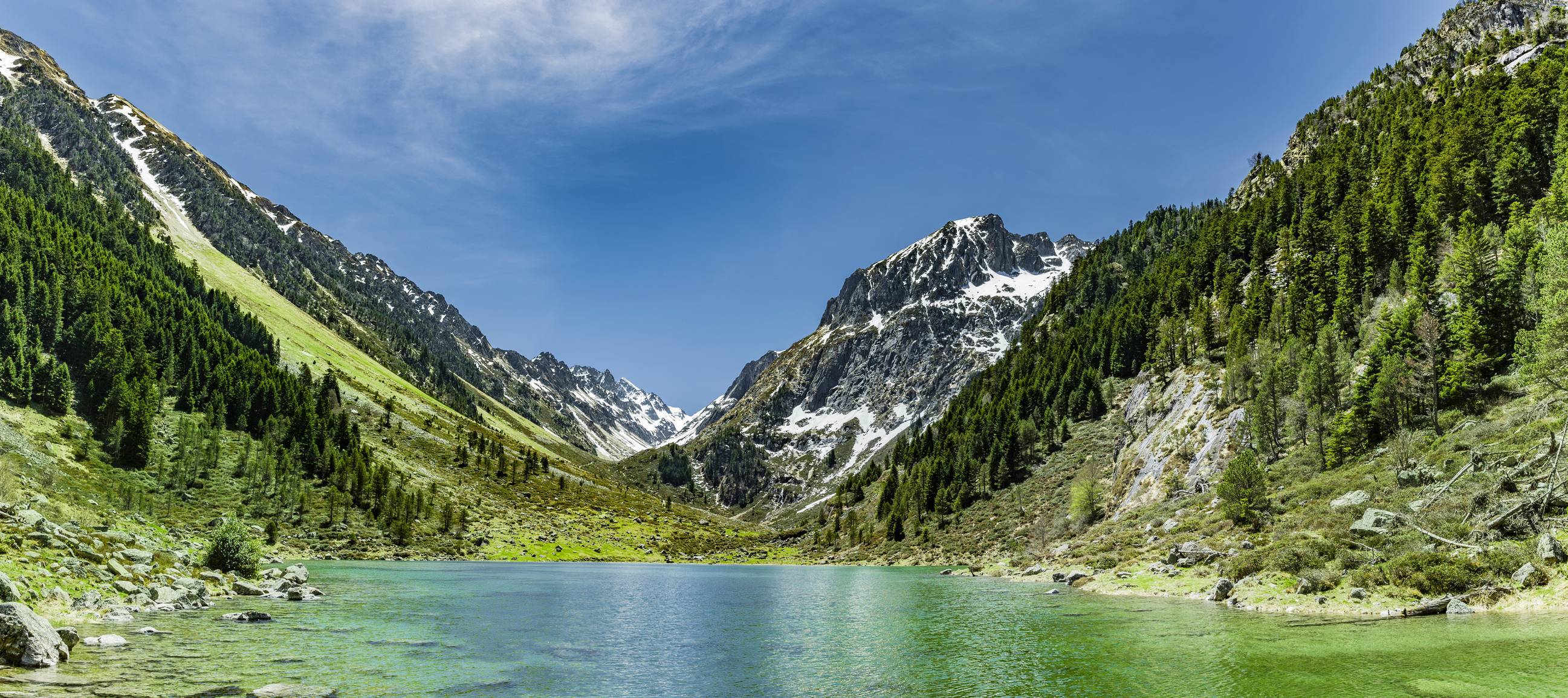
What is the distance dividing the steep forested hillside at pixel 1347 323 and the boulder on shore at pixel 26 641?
6124cm

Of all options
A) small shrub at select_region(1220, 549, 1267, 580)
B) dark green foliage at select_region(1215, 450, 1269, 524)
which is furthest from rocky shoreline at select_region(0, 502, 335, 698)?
dark green foliage at select_region(1215, 450, 1269, 524)

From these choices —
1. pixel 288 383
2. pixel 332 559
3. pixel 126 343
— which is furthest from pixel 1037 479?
pixel 126 343

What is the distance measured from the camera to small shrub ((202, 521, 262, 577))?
56.7 meters

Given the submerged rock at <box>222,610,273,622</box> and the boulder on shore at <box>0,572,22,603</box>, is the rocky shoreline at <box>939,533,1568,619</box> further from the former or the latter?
the boulder on shore at <box>0,572,22,603</box>

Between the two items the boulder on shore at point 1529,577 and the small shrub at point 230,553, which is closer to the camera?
the boulder on shore at point 1529,577

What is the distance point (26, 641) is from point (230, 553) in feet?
136

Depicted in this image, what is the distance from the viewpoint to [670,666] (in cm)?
3081

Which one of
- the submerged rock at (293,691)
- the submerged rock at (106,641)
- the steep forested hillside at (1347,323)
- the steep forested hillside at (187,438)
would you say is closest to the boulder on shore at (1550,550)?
the steep forested hillside at (1347,323)

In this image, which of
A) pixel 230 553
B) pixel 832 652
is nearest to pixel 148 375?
pixel 230 553

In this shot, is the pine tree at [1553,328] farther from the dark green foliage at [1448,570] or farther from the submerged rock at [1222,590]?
the submerged rock at [1222,590]

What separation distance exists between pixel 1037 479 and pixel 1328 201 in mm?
70954

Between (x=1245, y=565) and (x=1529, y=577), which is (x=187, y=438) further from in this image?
(x=1529, y=577)

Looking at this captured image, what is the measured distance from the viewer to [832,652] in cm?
3428

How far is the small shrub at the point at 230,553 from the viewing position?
5668cm
